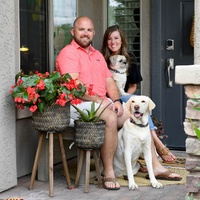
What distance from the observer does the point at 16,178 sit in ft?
14.2

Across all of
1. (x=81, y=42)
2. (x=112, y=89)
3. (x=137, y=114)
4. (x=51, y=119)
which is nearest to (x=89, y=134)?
(x=51, y=119)

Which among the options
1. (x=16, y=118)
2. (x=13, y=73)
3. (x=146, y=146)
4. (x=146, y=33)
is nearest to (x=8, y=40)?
(x=13, y=73)

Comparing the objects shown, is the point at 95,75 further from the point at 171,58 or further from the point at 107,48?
the point at 171,58

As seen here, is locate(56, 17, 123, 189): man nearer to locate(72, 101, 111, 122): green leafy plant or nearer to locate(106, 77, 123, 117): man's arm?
locate(106, 77, 123, 117): man's arm

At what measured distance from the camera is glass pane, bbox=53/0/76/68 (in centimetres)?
533

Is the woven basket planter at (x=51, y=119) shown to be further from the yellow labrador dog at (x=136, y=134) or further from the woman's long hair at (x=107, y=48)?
the woman's long hair at (x=107, y=48)

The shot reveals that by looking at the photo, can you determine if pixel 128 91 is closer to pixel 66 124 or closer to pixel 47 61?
pixel 47 61

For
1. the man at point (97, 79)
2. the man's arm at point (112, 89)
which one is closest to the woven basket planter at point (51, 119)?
the man at point (97, 79)

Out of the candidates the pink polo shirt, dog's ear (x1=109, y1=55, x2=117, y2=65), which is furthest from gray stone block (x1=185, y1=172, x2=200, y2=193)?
dog's ear (x1=109, y1=55, x2=117, y2=65)

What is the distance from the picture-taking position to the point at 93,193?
423 centimetres

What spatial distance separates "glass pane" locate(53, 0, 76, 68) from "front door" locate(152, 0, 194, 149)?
3.40 ft

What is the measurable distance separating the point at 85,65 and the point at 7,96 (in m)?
0.84

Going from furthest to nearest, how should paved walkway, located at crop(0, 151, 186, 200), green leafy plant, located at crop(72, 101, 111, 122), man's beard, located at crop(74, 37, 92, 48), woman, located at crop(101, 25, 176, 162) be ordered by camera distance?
woman, located at crop(101, 25, 176, 162) → man's beard, located at crop(74, 37, 92, 48) → green leafy plant, located at crop(72, 101, 111, 122) → paved walkway, located at crop(0, 151, 186, 200)

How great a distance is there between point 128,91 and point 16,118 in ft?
5.08
